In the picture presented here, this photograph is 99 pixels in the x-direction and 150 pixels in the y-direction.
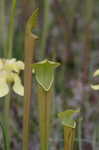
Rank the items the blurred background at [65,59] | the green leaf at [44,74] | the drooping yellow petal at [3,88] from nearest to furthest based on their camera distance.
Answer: the green leaf at [44,74]
the drooping yellow petal at [3,88]
the blurred background at [65,59]

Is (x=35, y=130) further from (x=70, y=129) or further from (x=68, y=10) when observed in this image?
(x=68, y=10)

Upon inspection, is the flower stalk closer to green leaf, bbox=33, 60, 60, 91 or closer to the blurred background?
green leaf, bbox=33, 60, 60, 91

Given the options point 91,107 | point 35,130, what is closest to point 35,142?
point 35,130

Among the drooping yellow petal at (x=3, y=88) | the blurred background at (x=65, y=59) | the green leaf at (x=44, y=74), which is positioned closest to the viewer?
the green leaf at (x=44, y=74)

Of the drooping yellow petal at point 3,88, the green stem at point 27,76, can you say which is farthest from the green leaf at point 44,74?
the drooping yellow petal at point 3,88

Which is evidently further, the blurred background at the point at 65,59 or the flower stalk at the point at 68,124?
the blurred background at the point at 65,59

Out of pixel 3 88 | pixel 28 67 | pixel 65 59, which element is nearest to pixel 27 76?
pixel 28 67

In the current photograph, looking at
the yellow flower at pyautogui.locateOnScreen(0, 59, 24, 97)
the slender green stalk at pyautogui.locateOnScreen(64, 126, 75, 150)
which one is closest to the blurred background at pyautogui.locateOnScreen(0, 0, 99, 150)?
the yellow flower at pyautogui.locateOnScreen(0, 59, 24, 97)

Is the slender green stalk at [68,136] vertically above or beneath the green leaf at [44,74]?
beneath

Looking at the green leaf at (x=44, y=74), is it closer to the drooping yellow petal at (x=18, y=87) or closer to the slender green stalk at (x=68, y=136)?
the slender green stalk at (x=68, y=136)
